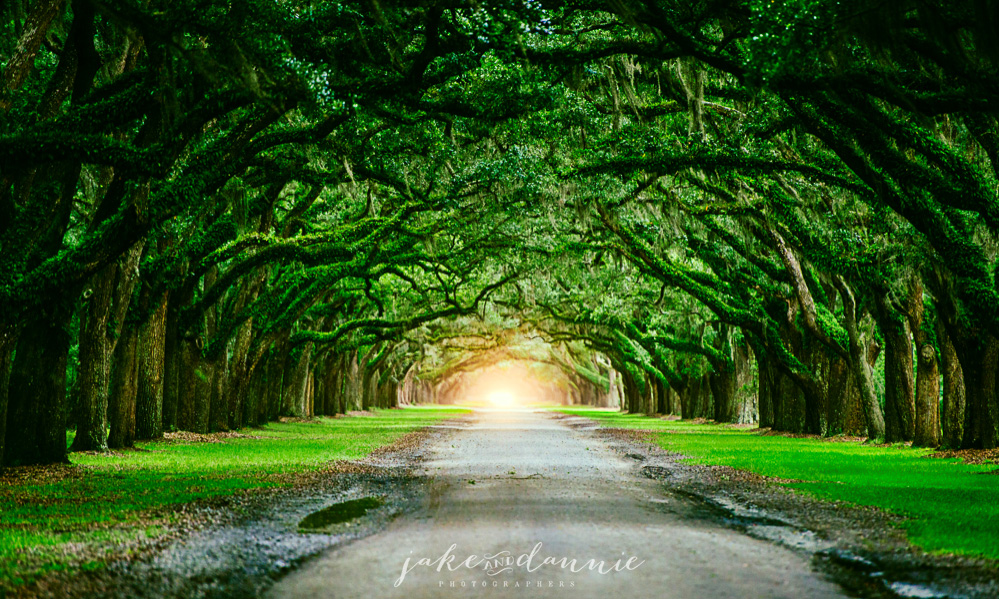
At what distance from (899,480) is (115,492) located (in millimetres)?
10562

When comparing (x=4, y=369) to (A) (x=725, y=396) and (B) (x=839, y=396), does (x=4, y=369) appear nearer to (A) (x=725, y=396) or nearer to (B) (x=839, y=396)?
(B) (x=839, y=396)

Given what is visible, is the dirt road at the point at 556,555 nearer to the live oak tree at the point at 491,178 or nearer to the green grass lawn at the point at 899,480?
the green grass lawn at the point at 899,480

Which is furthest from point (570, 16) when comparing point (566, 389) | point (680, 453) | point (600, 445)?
point (566, 389)

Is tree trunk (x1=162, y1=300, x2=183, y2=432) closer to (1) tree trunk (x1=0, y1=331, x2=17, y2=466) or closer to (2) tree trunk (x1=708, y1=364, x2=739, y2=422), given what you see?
(1) tree trunk (x1=0, y1=331, x2=17, y2=466)

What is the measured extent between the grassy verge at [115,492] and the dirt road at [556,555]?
185 cm

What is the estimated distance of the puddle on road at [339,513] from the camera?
8.04m

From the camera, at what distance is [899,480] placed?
497 inches

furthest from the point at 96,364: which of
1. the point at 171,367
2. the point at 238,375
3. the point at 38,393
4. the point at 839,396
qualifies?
the point at 839,396

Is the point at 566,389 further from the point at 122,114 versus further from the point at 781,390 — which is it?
the point at 122,114

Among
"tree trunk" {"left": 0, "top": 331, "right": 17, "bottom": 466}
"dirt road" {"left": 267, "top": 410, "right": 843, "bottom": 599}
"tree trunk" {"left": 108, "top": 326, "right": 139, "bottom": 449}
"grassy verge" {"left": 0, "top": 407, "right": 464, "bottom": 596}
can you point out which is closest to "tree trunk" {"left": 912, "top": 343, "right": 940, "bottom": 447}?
"dirt road" {"left": 267, "top": 410, "right": 843, "bottom": 599}

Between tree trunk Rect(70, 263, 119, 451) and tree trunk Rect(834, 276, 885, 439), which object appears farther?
tree trunk Rect(834, 276, 885, 439)

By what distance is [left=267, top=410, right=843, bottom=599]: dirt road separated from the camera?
A: 17.7ft

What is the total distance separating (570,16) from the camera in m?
13.2

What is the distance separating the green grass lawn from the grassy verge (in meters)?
6.55
